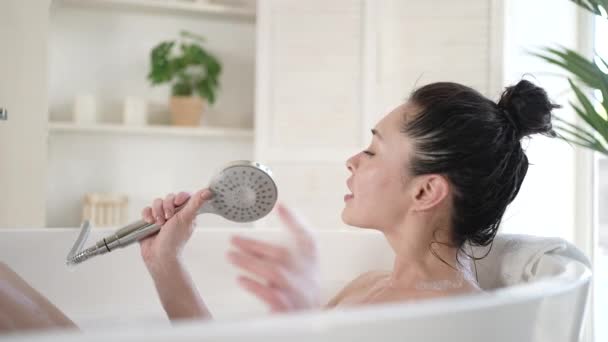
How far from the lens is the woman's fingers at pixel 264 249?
0.67 metres

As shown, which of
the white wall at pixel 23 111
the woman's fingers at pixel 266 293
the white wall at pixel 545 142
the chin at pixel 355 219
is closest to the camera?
the woman's fingers at pixel 266 293

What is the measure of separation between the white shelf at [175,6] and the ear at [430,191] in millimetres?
1890

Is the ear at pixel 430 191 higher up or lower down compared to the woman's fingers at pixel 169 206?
higher up

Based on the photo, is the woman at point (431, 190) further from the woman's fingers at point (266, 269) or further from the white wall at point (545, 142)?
the white wall at point (545, 142)

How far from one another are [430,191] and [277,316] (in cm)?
60

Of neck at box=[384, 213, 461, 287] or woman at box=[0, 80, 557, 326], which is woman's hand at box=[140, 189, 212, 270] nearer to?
woman at box=[0, 80, 557, 326]

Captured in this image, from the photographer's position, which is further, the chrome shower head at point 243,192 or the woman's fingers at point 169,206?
the woman's fingers at point 169,206

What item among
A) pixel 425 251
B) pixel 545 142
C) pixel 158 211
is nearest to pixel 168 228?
pixel 158 211

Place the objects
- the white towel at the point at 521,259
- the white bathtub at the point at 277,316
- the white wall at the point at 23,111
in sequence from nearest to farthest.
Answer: the white bathtub at the point at 277,316, the white towel at the point at 521,259, the white wall at the point at 23,111

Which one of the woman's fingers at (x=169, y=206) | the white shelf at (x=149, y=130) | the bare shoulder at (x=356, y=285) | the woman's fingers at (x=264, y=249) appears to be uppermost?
the white shelf at (x=149, y=130)

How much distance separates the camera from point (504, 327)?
0.71 metres

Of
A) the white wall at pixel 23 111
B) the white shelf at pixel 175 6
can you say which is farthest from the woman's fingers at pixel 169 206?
the white shelf at pixel 175 6

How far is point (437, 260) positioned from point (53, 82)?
2131 mm

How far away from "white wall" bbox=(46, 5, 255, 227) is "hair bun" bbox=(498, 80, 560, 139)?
1862 millimetres
